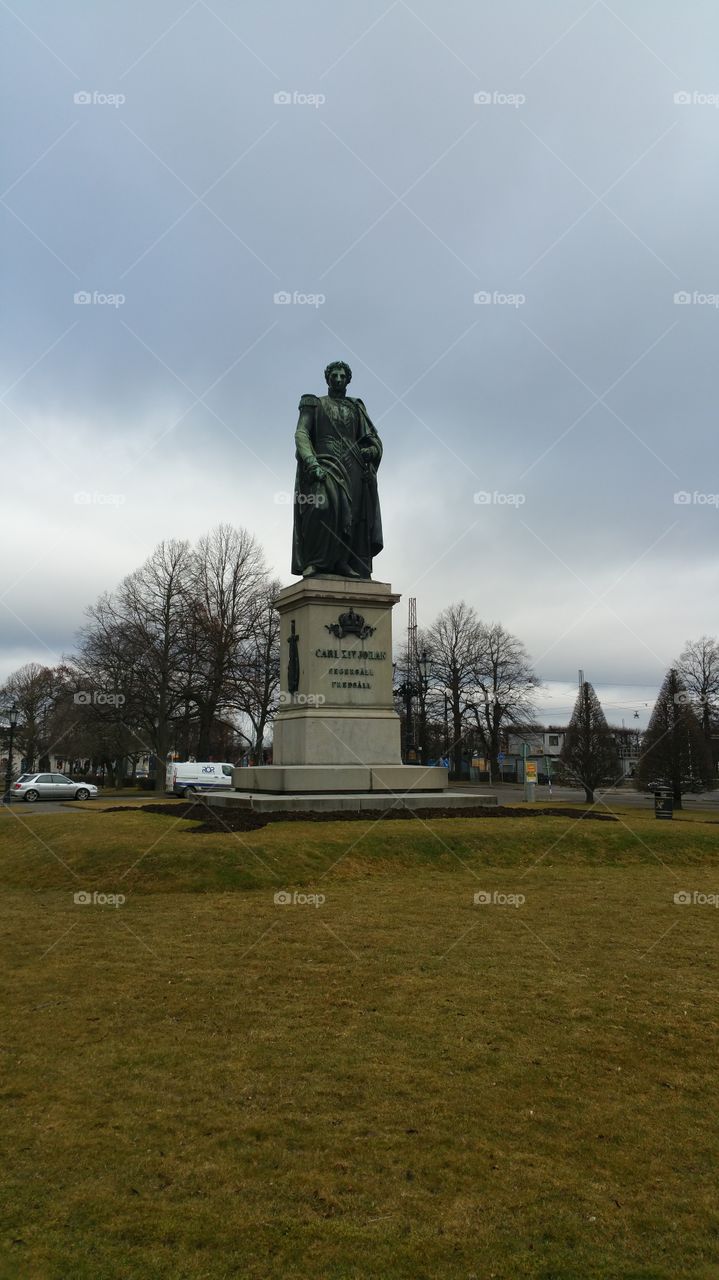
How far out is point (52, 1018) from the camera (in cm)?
616

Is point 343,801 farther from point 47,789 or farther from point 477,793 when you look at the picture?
point 47,789

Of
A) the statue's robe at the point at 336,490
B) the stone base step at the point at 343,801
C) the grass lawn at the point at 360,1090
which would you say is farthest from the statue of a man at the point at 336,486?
the grass lawn at the point at 360,1090

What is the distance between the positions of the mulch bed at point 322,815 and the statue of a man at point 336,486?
589 centimetres

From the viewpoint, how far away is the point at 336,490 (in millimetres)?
19906

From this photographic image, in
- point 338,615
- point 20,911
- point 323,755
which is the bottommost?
point 20,911

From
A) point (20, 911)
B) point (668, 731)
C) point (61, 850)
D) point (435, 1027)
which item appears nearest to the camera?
point (435, 1027)

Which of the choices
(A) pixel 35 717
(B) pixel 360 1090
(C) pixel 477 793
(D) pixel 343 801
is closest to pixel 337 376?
(D) pixel 343 801

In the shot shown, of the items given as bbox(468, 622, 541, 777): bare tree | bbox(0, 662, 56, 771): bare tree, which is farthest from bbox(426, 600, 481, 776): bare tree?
bbox(0, 662, 56, 771): bare tree

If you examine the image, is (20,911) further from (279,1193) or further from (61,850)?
(279,1193)

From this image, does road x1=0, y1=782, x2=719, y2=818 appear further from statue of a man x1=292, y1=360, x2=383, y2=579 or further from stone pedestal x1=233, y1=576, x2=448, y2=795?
statue of a man x1=292, y1=360, x2=383, y2=579

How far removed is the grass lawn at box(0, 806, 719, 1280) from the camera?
136 inches

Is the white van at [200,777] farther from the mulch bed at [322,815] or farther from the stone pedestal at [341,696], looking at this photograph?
the stone pedestal at [341,696]

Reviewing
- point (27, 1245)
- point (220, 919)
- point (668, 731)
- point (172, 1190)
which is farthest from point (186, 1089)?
point (668, 731)

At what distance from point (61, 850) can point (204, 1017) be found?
27.6 feet
